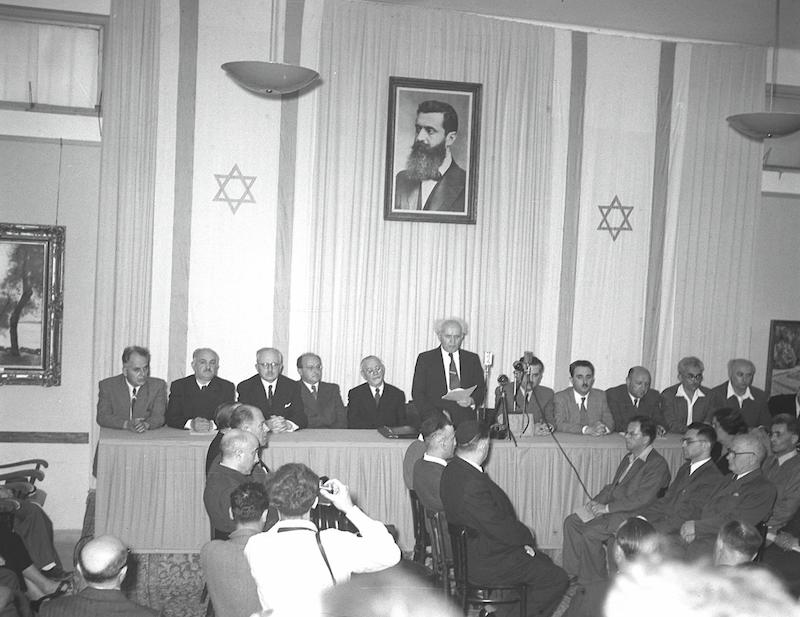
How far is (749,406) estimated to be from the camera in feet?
28.9

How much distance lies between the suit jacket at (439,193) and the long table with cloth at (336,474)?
9.44ft

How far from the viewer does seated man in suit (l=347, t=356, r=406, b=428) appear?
813 centimetres

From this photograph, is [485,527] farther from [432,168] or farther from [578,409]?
[432,168]

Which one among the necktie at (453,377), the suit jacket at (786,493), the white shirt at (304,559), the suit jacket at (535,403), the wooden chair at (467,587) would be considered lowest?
the wooden chair at (467,587)

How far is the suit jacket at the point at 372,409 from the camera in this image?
26.7 feet

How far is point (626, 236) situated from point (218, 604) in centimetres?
720

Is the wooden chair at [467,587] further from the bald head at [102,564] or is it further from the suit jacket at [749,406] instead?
the suit jacket at [749,406]

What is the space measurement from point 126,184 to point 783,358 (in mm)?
7681

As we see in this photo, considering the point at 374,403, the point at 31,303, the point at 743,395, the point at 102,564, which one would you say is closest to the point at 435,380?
the point at 374,403

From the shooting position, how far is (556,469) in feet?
23.7

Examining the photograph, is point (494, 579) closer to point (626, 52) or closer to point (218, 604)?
point (218, 604)

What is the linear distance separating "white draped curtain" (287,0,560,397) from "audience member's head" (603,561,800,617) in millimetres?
5113

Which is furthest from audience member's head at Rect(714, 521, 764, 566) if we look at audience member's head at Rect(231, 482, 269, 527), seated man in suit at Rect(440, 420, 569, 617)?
audience member's head at Rect(231, 482, 269, 527)

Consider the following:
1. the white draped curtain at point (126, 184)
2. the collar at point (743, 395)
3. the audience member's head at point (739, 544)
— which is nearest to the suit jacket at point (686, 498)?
the audience member's head at point (739, 544)
